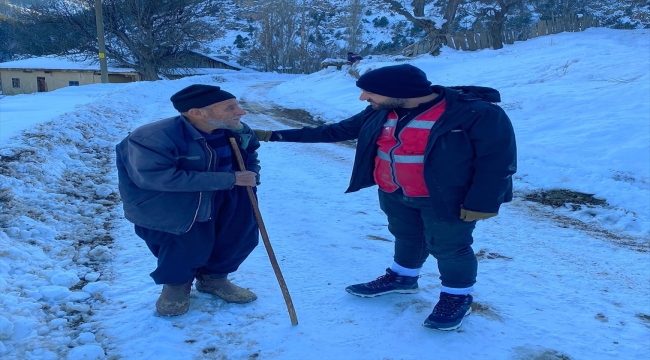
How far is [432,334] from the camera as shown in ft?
8.88

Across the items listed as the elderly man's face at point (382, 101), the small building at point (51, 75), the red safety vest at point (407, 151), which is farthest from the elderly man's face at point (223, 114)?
the small building at point (51, 75)

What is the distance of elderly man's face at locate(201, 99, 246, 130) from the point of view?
265 cm

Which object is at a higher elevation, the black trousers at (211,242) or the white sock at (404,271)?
the black trousers at (211,242)

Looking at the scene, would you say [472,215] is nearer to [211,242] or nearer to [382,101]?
[382,101]

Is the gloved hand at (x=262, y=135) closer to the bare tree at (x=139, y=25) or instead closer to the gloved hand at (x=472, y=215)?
the gloved hand at (x=472, y=215)

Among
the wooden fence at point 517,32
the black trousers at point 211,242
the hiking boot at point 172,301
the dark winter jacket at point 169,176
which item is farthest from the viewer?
the wooden fence at point 517,32

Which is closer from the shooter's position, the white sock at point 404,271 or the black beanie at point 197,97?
the black beanie at point 197,97

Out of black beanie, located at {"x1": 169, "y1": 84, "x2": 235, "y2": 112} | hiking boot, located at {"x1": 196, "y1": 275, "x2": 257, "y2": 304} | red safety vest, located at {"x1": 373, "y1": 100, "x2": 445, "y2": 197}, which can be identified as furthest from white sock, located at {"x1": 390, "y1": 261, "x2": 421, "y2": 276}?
black beanie, located at {"x1": 169, "y1": 84, "x2": 235, "y2": 112}

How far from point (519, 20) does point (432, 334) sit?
140 feet

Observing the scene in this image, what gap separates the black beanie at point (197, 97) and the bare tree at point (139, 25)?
32111 millimetres

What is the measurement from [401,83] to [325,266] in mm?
1547

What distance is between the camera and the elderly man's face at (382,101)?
8.75 ft

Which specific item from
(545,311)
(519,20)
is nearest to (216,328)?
(545,311)

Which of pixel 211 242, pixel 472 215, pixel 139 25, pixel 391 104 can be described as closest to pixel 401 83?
pixel 391 104
